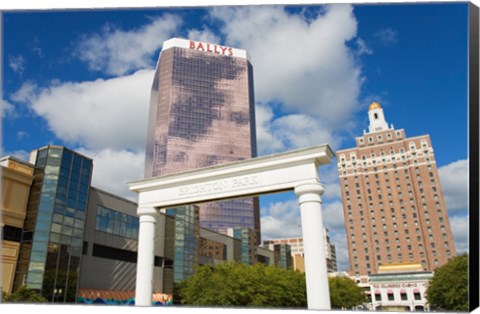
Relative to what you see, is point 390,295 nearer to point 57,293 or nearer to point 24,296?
point 57,293

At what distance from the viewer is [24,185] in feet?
90.6

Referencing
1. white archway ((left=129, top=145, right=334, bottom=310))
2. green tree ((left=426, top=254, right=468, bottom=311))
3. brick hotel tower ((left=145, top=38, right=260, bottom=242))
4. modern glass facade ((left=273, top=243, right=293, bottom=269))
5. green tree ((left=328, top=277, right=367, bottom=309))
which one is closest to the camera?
white archway ((left=129, top=145, right=334, bottom=310))

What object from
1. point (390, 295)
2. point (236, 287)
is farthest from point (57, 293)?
point (390, 295)

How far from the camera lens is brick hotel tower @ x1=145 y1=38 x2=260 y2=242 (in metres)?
108

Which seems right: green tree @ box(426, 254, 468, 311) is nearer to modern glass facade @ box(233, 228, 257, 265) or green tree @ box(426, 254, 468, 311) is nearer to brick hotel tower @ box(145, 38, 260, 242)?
modern glass facade @ box(233, 228, 257, 265)

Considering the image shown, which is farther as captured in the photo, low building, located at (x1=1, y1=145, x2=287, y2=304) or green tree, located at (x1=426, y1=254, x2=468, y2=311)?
green tree, located at (x1=426, y1=254, x2=468, y2=311)

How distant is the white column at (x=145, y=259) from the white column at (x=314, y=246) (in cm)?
633

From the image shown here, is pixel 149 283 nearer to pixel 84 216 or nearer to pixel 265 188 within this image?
pixel 265 188

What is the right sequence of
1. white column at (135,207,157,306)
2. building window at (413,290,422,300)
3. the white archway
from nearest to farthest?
the white archway, white column at (135,207,157,306), building window at (413,290,422,300)

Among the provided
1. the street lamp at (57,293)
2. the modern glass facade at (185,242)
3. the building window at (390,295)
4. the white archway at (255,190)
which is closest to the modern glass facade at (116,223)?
the modern glass facade at (185,242)

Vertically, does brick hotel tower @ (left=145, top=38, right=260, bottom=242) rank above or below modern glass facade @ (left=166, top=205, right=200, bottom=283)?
above

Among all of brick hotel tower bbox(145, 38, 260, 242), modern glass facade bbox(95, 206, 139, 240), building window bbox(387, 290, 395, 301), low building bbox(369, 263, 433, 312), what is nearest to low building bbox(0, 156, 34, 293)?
modern glass facade bbox(95, 206, 139, 240)

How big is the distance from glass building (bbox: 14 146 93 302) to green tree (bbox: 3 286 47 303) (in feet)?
5.53

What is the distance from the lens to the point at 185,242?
43.4 m
